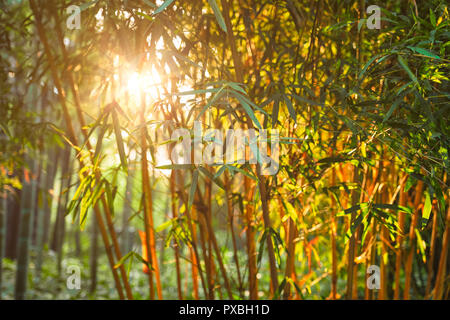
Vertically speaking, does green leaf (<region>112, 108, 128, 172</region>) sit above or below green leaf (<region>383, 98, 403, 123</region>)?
below

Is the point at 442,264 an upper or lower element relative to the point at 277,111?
lower

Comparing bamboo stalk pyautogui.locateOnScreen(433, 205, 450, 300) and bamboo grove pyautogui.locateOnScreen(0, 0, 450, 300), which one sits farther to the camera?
bamboo stalk pyautogui.locateOnScreen(433, 205, 450, 300)

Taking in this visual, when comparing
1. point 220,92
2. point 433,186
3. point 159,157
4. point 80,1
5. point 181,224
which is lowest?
point 181,224

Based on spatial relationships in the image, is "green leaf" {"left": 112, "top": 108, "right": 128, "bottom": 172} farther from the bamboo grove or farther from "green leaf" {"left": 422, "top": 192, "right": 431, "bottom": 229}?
"green leaf" {"left": 422, "top": 192, "right": 431, "bottom": 229}

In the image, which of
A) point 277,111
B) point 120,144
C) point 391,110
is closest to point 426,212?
point 391,110

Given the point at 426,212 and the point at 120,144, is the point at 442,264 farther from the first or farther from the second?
the point at 120,144

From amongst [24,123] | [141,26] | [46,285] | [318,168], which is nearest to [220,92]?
[141,26]

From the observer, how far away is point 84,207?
131 cm

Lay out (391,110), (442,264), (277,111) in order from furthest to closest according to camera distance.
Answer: (442,264) < (277,111) < (391,110)

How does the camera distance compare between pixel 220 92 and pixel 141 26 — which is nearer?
pixel 220 92

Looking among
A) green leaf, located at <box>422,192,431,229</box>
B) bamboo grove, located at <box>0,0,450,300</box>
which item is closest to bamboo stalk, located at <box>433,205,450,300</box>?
bamboo grove, located at <box>0,0,450,300</box>
